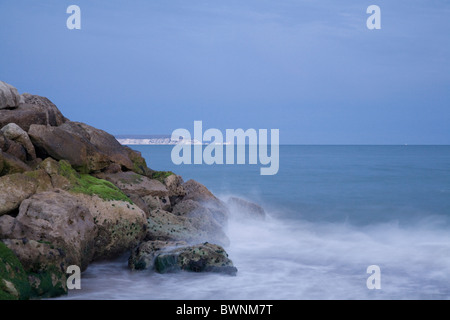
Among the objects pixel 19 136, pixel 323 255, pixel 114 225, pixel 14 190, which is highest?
pixel 19 136

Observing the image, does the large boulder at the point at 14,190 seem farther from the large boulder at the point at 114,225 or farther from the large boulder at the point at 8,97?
the large boulder at the point at 8,97

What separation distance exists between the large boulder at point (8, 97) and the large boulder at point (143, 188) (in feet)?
7.94

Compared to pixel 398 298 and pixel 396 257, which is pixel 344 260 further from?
pixel 398 298

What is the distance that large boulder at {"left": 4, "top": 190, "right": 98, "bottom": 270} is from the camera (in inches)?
299

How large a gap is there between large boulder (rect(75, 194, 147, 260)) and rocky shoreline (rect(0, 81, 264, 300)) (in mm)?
18

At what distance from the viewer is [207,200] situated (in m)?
13.9

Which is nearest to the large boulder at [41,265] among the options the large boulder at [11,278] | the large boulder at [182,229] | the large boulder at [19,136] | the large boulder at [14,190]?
the large boulder at [11,278]

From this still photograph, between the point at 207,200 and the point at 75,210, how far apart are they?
5.99 metres

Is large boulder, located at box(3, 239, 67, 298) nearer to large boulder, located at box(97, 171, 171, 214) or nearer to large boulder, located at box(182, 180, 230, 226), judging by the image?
large boulder, located at box(97, 171, 171, 214)

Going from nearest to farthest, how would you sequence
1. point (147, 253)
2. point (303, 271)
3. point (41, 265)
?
point (41, 265) < point (147, 253) < point (303, 271)

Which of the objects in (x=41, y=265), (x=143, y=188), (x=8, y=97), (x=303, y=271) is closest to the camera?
(x=41, y=265)

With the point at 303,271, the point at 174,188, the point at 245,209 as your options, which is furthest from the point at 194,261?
the point at 245,209

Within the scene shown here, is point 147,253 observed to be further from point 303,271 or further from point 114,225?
point 303,271
